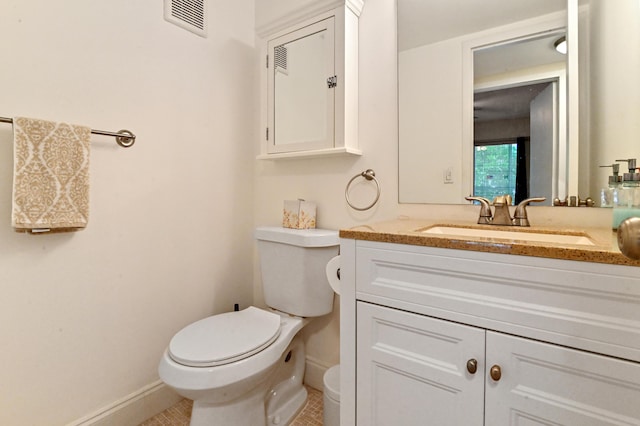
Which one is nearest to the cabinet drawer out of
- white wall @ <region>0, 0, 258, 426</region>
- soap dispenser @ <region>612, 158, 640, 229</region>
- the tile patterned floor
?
soap dispenser @ <region>612, 158, 640, 229</region>

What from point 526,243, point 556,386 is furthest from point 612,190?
point 556,386

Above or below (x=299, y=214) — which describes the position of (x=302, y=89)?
above

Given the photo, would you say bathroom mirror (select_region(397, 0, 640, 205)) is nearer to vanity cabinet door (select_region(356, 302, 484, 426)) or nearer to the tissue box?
the tissue box

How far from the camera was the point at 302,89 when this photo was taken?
5.08 ft

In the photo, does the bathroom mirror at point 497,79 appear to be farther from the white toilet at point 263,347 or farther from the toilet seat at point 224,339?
the toilet seat at point 224,339

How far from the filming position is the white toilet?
1.04m

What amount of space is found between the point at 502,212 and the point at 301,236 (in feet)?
2.55

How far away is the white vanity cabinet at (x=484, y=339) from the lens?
2.08 feet

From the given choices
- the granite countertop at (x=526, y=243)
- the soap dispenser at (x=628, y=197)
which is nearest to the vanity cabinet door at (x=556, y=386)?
the granite countertop at (x=526, y=243)

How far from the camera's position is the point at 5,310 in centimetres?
106

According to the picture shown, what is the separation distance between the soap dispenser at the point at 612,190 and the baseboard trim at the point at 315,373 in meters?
1.35

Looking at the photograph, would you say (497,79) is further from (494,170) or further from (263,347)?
(263,347)

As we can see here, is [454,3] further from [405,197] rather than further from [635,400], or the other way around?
[635,400]

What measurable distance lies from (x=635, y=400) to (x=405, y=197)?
89 centimetres
